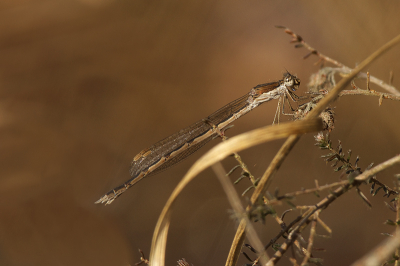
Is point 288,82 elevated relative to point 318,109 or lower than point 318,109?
elevated

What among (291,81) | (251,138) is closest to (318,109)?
(251,138)

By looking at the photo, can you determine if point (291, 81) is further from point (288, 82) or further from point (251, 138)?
point (251, 138)

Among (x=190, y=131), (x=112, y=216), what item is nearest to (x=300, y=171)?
(x=190, y=131)

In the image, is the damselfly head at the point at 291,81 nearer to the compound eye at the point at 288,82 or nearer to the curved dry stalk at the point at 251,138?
the compound eye at the point at 288,82

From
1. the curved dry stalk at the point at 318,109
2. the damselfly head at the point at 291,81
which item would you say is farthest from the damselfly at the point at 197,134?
the curved dry stalk at the point at 318,109

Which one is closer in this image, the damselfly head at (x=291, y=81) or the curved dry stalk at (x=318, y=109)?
the curved dry stalk at (x=318, y=109)

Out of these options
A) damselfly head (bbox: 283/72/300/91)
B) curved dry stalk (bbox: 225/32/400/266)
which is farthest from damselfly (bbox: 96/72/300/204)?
curved dry stalk (bbox: 225/32/400/266)

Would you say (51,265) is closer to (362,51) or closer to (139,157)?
(139,157)
